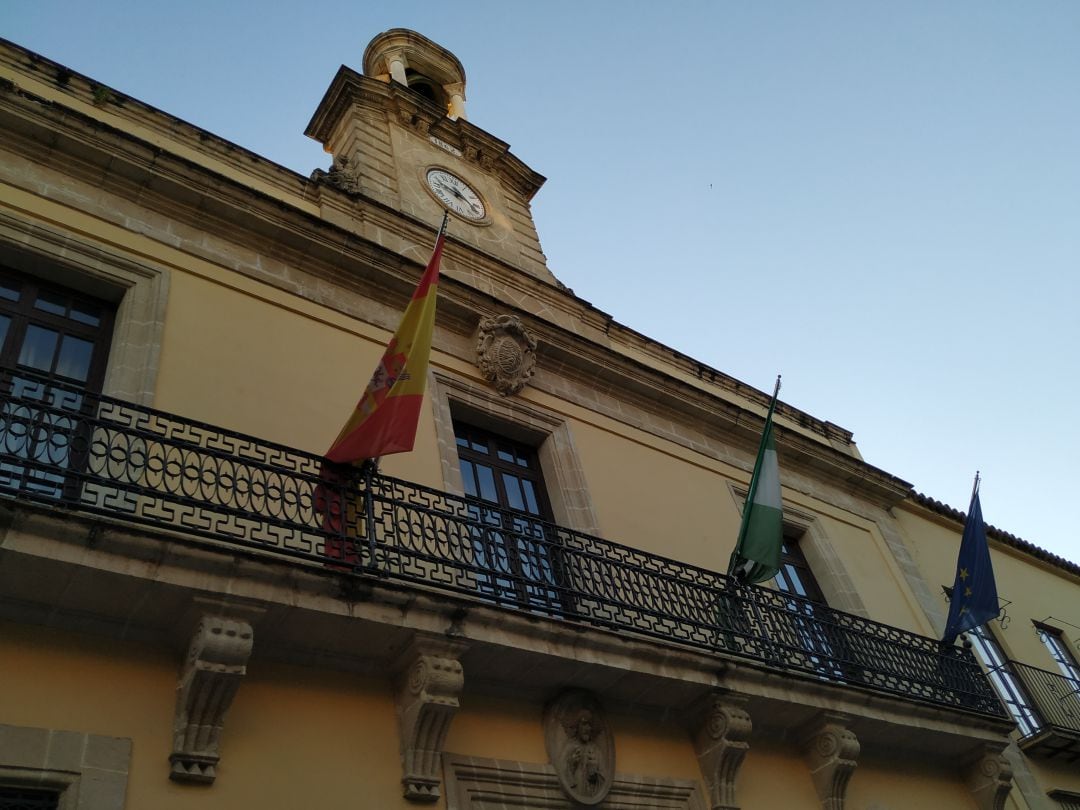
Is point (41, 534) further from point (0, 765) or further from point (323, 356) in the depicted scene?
point (323, 356)

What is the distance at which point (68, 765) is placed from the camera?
Result: 197 inches

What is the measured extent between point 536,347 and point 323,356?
8.99ft

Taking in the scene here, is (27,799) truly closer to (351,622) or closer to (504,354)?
(351,622)

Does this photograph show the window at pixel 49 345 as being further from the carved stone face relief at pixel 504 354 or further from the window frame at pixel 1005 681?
the window frame at pixel 1005 681

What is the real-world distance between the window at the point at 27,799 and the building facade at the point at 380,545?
2 cm

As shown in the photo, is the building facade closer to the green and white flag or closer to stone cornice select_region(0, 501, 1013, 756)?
stone cornice select_region(0, 501, 1013, 756)

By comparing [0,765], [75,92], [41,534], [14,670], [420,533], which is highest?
[75,92]

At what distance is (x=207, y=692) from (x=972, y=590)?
923 centimetres

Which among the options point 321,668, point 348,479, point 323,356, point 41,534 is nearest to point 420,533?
point 348,479

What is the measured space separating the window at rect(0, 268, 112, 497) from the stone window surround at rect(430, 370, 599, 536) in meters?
3.04

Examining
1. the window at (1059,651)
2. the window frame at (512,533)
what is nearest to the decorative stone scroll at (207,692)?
the window frame at (512,533)

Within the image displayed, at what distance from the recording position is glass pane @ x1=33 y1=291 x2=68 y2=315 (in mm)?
7387

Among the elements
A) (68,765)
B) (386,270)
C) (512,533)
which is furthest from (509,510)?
(68,765)

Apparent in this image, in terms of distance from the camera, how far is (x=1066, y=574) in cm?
1642
